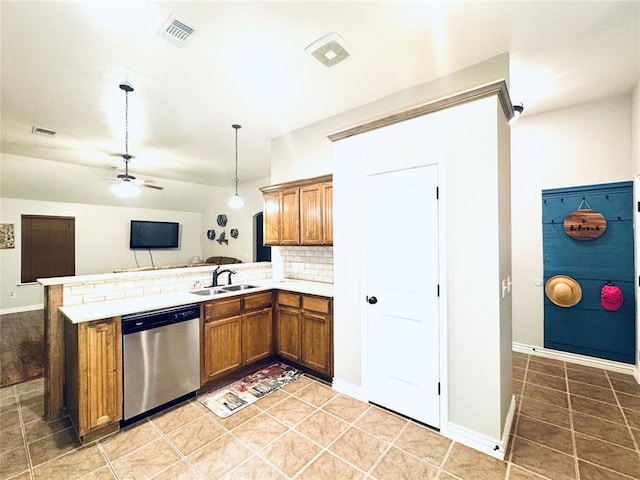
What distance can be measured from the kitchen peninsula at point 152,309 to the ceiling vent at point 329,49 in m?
2.29

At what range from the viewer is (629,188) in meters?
3.21

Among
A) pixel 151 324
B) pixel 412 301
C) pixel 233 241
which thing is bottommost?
pixel 151 324

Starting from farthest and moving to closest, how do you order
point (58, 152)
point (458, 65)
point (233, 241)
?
point (233, 241) < point (58, 152) < point (458, 65)

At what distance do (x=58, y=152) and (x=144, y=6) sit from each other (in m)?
4.88

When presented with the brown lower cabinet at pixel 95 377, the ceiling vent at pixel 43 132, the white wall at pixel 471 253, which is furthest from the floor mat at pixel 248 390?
the ceiling vent at pixel 43 132

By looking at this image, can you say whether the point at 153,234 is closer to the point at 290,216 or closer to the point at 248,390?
the point at 290,216

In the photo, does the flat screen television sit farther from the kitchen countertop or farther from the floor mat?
the floor mat

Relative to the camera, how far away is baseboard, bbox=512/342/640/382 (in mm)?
3206

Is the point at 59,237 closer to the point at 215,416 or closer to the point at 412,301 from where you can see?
the point at 215,416

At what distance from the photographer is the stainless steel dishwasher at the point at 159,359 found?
2.38 meters

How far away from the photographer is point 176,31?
7.24ft

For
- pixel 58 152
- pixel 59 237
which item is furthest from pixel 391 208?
pixel 59 237

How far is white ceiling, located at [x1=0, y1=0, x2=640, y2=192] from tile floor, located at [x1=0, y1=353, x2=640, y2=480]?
10.4 feet

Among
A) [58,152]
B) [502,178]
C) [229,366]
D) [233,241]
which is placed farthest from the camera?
[233,241]
